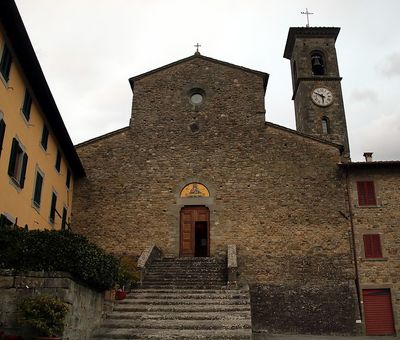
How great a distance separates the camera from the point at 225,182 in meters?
20.2

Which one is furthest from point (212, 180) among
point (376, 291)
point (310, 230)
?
point (376, 291)

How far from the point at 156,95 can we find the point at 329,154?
9.02 meters

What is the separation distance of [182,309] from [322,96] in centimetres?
1899

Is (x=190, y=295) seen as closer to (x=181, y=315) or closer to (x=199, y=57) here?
(x=181, y=315)

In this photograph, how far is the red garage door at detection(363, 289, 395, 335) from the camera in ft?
56.3

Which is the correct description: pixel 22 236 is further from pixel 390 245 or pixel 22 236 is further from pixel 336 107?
pixel 336 107

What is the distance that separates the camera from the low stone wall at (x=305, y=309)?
16859mm

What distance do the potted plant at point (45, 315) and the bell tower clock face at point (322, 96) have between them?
22411mm

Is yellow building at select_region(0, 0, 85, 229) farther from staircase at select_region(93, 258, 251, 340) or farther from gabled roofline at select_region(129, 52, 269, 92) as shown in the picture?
gabled roofline at select_region(129, 52, 269, 92)

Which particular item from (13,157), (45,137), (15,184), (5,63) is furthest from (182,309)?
(5,63)

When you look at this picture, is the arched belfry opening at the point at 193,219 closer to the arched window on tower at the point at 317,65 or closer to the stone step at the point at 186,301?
the stone step at the point at 186,301

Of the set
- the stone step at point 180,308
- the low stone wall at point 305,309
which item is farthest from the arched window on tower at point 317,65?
the stone step at point 180,308

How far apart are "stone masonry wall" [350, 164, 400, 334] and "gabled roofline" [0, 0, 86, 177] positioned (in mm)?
12640

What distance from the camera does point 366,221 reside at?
738 inches
